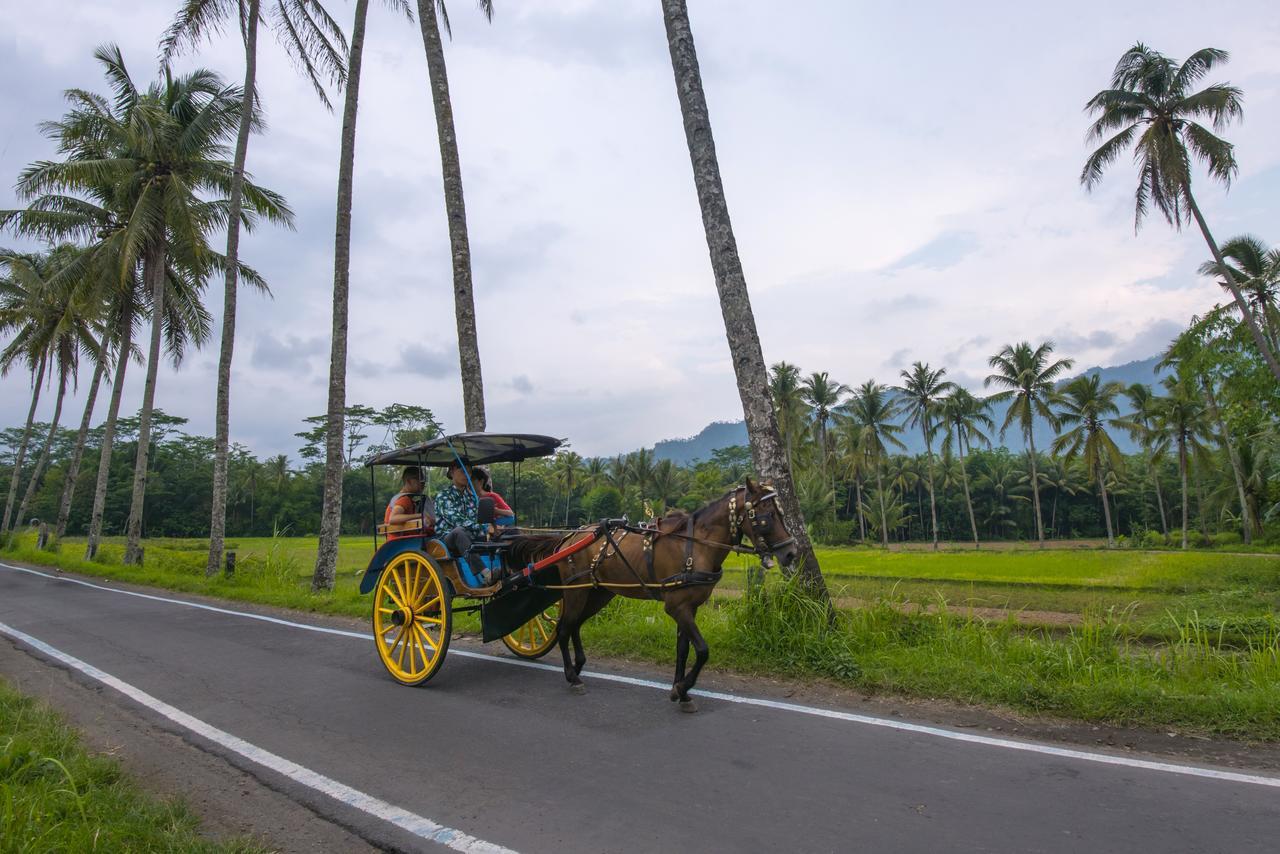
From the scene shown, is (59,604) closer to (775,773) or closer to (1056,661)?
(775,773)

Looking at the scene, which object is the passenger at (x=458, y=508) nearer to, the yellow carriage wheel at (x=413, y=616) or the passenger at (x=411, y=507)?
the passenger at (x=411, y=507)

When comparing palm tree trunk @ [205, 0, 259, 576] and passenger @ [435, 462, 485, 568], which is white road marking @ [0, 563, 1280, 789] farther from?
palm tree trunk @ [205, 0, 259, 576]

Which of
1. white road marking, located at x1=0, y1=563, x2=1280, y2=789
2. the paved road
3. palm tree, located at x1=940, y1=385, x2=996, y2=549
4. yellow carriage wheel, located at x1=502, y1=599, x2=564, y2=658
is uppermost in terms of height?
palm tree, located at x1=940, y1=385, x2=996, y2=549

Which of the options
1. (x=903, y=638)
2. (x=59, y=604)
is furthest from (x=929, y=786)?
(x=59, y=604)

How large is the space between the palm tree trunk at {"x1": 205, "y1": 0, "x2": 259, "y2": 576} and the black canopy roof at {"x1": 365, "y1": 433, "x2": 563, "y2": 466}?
11.2 metres

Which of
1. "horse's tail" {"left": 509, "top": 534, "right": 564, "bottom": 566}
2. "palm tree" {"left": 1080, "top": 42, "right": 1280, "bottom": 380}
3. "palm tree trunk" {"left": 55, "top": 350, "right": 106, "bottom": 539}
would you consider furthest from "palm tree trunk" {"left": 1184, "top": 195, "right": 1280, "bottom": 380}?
"palm tree trunk" {"left": 55, "top": 350, "right": 106, "bottom": 539}

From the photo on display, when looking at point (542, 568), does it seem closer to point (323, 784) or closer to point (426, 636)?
point (426, 636)

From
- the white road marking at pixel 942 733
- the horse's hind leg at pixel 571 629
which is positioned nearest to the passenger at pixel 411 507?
the white road marking at pixel 942 733

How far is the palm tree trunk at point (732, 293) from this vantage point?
6.99 metres

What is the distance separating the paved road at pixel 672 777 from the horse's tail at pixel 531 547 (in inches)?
41.0

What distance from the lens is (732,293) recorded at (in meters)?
7.50

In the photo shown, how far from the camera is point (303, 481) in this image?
215 feet

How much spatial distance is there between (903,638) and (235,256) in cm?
1691

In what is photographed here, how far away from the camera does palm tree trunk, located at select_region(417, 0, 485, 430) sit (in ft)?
35.7
